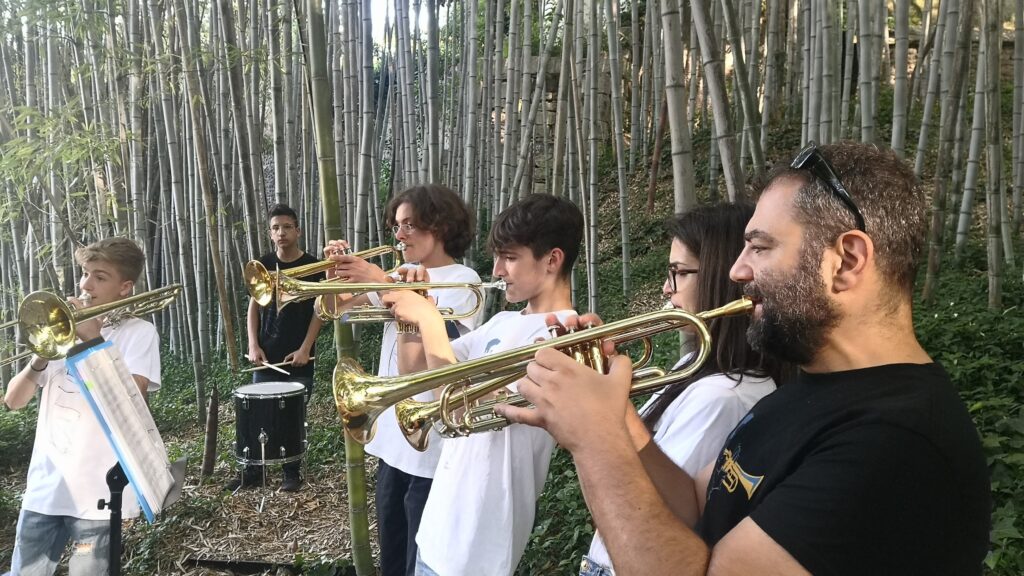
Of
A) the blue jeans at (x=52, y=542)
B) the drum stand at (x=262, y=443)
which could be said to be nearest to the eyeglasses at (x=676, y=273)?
the blue jeans at (x=52, y=542)

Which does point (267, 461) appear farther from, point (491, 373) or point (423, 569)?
point (491, 373)

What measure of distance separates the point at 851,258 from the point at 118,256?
2.80 m

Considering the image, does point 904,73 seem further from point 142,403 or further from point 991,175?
point 142,403

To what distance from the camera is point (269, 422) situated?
176 inches

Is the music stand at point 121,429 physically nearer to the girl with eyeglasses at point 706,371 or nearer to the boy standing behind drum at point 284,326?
the girl with eyeglasses at point 706,371

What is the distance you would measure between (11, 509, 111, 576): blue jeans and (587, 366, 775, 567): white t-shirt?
2.12 m

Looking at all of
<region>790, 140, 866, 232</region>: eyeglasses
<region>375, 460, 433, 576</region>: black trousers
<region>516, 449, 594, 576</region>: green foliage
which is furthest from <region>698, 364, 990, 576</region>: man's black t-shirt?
<region>516, 449, 594, 576</region>: green foliage

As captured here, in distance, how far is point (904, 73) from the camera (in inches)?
151

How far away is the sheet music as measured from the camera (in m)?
1.95

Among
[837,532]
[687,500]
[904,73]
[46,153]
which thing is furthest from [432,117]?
[837,532]

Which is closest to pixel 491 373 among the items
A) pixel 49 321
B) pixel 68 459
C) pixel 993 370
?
pixel 49 321

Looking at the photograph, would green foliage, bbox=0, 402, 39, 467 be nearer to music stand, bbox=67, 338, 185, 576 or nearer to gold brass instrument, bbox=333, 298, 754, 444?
music stand, bbox=67, 338, 185, 576

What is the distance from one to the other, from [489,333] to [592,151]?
2959mm

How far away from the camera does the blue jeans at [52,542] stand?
8.48 feet
